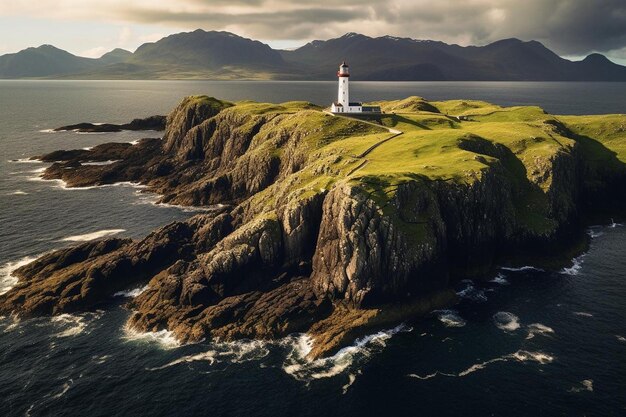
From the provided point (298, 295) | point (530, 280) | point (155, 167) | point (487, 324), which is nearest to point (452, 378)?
point (487, 324)

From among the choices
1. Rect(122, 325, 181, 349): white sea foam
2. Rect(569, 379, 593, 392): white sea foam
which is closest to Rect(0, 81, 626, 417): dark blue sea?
Rect(569, 379, 593, 392): white sea foam

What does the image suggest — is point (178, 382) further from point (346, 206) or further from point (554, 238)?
point (554, 238)

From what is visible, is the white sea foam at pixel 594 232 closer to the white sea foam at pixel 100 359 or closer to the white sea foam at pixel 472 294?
the white sea foam at pixel 472 294

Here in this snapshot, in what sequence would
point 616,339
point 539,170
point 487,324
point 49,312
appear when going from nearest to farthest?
point 616,339 < point 487,324 < point 49,312 < point 539,170

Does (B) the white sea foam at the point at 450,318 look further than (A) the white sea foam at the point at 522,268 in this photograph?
No

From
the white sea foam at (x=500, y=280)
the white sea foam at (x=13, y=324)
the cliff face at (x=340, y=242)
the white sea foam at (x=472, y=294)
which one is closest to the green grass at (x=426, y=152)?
the cliff face at (x=340, y=242)

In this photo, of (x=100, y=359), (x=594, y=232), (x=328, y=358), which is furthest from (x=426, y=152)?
(x=100, y=359)

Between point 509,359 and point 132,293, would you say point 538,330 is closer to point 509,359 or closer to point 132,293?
point 509,359
